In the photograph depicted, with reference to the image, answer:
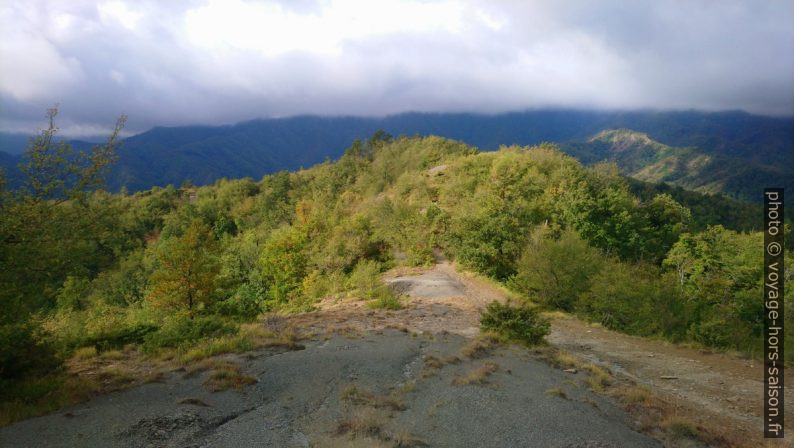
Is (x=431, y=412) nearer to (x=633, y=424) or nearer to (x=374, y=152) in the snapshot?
(x=633, y=424)

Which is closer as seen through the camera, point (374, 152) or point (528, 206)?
point (528, 206)

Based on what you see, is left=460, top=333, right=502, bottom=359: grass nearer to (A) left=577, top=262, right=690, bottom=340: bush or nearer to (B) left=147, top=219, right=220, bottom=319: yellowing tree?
(A) left=577, top=262, right=690, bottom=340: bush

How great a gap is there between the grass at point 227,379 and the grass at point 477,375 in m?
5.23

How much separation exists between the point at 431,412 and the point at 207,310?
16931 millimetres

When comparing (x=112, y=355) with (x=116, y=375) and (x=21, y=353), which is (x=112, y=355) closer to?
(x=116, y=375)

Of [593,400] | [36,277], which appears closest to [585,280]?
[593,400]

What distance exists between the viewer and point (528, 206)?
36.0 m

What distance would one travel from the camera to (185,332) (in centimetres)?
1519

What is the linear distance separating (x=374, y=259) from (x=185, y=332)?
27.6 m

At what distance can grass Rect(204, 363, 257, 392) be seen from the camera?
10.5m

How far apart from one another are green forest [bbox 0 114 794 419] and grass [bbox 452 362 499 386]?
24.4 feet

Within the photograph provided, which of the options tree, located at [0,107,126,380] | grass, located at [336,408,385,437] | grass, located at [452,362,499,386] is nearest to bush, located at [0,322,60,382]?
tree, located at [0,107,126,380]

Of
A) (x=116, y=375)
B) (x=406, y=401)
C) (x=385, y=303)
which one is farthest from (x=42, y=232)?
(x=385, y=303)

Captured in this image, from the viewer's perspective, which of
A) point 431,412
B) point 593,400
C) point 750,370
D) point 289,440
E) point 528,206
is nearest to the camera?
point 289,440
